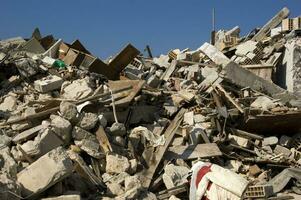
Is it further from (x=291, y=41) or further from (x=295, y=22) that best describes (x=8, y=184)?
(x=295, y=22)

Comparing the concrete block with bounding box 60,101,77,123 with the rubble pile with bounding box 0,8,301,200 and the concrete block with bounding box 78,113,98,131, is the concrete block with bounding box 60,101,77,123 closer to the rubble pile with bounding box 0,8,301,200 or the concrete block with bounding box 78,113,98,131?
the rubble pile with bounding box 0,8,301,200

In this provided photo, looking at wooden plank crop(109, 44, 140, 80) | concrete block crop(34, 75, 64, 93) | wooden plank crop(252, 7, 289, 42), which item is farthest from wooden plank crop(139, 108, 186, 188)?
wooden plank crop(252, 7, 289, 42)

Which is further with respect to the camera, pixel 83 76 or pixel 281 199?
pixel 83 76

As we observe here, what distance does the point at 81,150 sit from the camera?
7672 millimetres

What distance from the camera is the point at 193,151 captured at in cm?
869

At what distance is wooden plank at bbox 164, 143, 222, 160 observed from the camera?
8.54m

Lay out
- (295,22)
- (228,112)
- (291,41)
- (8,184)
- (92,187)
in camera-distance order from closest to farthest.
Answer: (8,184), (92,187), (228,112), (291,41), (295,22)

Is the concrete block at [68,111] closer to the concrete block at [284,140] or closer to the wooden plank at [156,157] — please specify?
the wooden plank at [156,157]

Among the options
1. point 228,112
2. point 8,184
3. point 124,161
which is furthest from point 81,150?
point 228,112

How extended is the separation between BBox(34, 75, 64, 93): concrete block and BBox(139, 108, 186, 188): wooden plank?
243 centimetres

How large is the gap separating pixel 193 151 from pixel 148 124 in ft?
4.05

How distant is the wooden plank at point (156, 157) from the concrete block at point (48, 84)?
95.6 inches

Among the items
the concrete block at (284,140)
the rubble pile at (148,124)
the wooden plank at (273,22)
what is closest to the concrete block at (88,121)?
the rubble pile at (148,124)

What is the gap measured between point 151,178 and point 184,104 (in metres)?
2.80
